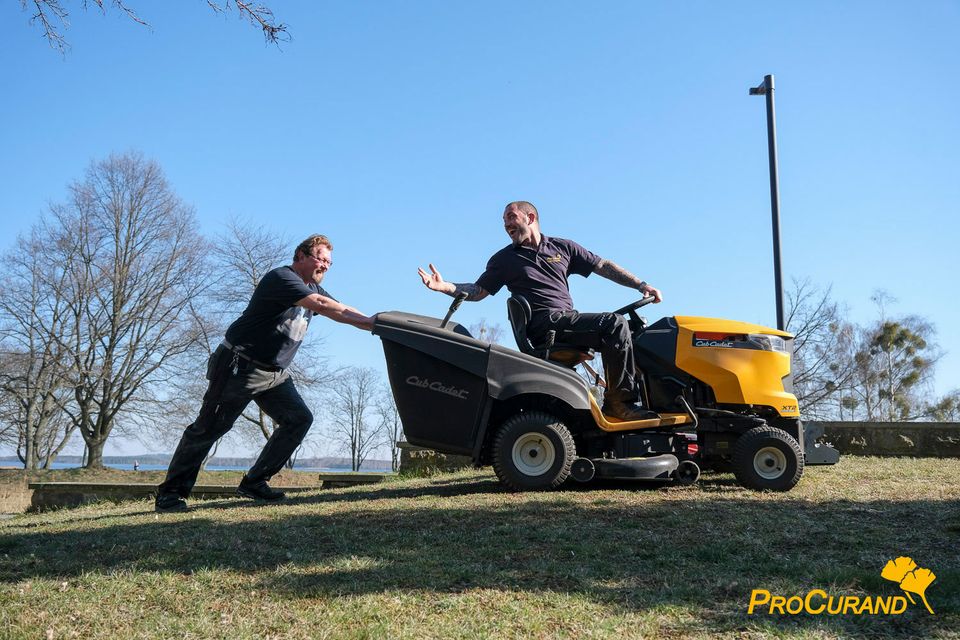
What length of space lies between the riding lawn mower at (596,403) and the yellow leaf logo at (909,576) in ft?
7.53

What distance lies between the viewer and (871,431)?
1046cm

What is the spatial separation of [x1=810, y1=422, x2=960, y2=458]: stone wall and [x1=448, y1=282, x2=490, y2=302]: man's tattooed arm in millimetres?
6599

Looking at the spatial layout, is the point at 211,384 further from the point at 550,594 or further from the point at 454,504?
the point at 550,594

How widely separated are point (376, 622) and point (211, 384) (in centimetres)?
341

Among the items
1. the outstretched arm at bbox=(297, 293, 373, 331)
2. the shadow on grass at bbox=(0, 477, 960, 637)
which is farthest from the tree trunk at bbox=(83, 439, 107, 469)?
the outstretched arm at bbox=(297, 293, 373, 331)

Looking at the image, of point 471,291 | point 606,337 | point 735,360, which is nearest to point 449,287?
point 471,291

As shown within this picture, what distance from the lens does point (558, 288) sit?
20.2 ft

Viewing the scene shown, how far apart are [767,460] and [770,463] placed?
0.12 feet

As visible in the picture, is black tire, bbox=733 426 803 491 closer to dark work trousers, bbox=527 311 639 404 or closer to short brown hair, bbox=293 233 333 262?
dark work trousers, bbox=527 311 639 404

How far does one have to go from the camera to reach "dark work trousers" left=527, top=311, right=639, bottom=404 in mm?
5777

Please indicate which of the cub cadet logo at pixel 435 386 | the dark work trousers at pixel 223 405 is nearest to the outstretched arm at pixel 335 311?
the cub cadet logo at pixel 435 386

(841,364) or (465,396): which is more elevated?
(841,364)

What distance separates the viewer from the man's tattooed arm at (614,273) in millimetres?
6477

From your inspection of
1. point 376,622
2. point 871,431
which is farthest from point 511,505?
point 871,431
